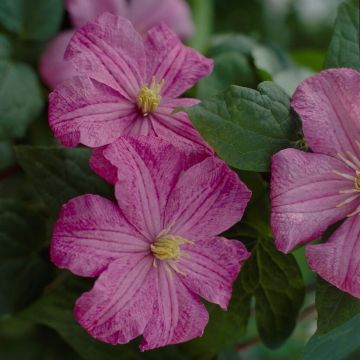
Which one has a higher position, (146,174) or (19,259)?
(146,174)

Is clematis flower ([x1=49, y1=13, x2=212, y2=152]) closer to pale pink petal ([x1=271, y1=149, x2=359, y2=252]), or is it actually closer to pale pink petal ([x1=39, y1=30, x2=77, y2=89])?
pale pink petal ([x1=271, y1=149, x2=359, y2=252])

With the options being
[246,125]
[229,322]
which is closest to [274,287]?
[229,322]

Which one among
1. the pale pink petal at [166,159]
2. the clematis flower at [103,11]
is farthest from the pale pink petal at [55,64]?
the pale pink petal at [166,159]

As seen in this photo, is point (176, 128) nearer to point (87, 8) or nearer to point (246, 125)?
point (246, 125)

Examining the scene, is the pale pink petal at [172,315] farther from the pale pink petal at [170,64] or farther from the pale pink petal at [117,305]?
the pale pink petal at [170,64]

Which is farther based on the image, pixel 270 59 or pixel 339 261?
pixel 270 59

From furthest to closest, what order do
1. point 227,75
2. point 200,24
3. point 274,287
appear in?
point 200,24
point 227,75
point 274,287

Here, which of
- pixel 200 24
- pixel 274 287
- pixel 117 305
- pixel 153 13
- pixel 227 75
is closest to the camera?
pixel 117 305
